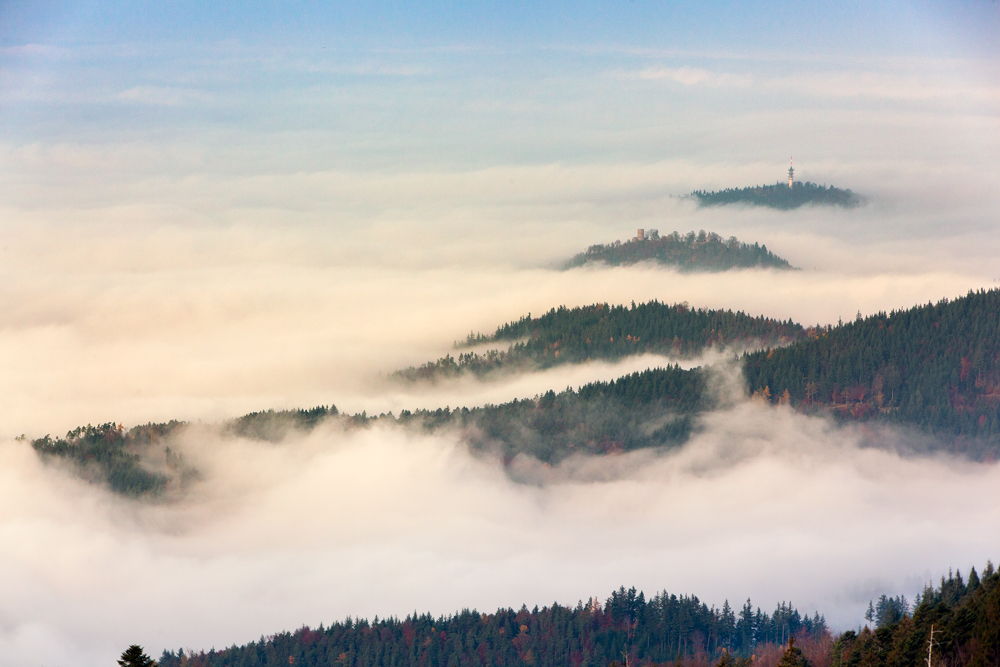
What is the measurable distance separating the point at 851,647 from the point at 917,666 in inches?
1040

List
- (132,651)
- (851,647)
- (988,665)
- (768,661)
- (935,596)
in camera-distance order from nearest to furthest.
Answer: (132,651) < (988,665) < (851,647) < (935,596) < (768,661)

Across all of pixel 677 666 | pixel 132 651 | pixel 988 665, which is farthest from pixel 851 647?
pixel 132 651

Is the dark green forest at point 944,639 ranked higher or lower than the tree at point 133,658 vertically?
lower

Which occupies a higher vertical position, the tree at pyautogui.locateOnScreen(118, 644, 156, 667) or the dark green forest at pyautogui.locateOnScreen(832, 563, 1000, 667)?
the tree at pyautogui.locateOnScreen(118, 644, 156, 667)

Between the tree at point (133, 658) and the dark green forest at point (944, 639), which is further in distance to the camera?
the dark green forest at point (944, 639)

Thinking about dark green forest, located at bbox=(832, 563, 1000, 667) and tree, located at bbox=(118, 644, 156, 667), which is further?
dark green forest, located at bbox=(832, 563, 1000, 667)

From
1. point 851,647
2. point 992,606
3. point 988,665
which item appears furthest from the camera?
point 851,647

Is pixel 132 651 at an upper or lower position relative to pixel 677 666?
upper

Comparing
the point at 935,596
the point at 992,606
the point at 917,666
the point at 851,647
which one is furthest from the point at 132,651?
the point at 935,596

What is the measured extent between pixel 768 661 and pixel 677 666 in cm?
5048

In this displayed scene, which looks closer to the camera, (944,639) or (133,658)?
(133,658)

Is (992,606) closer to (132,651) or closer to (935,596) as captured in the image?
(935,596)

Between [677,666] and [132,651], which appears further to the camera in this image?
[677,666]

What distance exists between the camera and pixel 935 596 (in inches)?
6383
